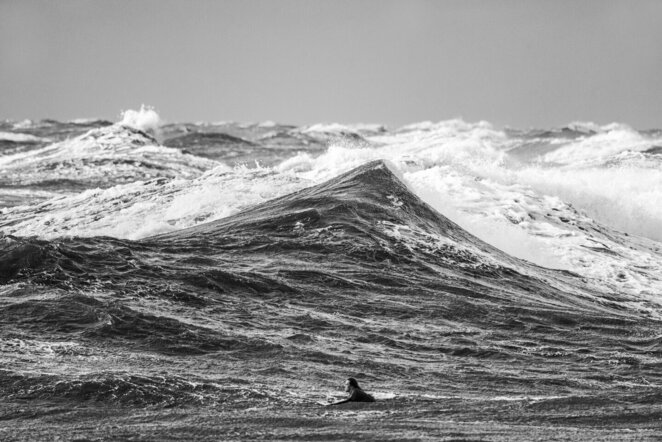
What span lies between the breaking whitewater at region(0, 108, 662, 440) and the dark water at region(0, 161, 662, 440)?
55mm

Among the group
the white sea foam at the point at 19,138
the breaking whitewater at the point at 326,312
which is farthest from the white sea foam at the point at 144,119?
the breaking whitewater at the point at 326,312

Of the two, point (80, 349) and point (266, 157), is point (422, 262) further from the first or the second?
point (266, 157)

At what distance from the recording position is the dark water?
13.4 metres

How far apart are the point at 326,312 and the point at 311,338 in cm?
205

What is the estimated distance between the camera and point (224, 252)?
80.1 ft

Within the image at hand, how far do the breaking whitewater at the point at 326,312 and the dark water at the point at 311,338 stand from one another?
6 cm

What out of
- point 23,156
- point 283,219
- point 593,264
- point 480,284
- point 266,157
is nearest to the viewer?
point 480,284

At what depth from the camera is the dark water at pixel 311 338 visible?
526 inches

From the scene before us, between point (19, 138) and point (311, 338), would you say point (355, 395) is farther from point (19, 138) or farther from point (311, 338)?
Answer: point (19, 138)

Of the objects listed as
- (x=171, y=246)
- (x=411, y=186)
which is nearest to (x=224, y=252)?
(x=171, y=246)

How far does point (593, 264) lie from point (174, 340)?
16.2m

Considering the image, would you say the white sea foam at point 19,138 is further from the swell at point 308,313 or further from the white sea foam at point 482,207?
the swell at point 308,313

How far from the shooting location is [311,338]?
58.7 ft

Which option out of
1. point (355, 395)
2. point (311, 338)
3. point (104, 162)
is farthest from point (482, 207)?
point (104, 162)
